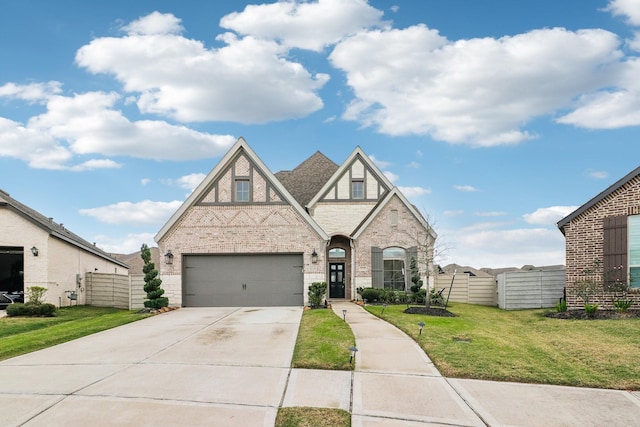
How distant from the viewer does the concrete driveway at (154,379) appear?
6770mm

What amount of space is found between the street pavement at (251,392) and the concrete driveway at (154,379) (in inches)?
0.8

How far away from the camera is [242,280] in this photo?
2214 centimetres

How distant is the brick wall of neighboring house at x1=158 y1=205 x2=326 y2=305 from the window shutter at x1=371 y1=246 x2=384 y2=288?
451 centimetres

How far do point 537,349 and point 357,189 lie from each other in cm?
1828

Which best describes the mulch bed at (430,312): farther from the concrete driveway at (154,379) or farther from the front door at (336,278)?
the front door at (336,278)

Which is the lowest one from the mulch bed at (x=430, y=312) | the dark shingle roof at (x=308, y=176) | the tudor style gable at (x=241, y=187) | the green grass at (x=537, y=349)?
the mulch bed at (x=430, y=312)

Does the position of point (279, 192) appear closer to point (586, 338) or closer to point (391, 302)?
point (391, 302)

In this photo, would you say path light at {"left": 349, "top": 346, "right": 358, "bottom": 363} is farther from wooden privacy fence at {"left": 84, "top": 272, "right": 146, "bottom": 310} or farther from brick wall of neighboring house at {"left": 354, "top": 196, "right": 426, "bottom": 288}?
wooden privacy fence at {"left": 84, "top": 272, "right": 146, "bottom": 310}

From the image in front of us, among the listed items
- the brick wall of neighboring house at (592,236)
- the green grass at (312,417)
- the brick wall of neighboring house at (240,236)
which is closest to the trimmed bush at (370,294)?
the brick wall of neighboring house at (240,236)

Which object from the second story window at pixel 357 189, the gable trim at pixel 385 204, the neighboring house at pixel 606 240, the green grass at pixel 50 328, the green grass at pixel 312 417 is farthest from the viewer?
the second story window at pixel 357 189

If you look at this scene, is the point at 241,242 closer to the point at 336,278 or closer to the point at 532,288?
the point at 336,278

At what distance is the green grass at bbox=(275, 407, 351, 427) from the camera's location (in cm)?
641

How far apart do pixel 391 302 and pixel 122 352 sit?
15190 mm

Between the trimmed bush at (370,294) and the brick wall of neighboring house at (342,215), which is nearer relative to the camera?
the trimmed bush at (370,294)
